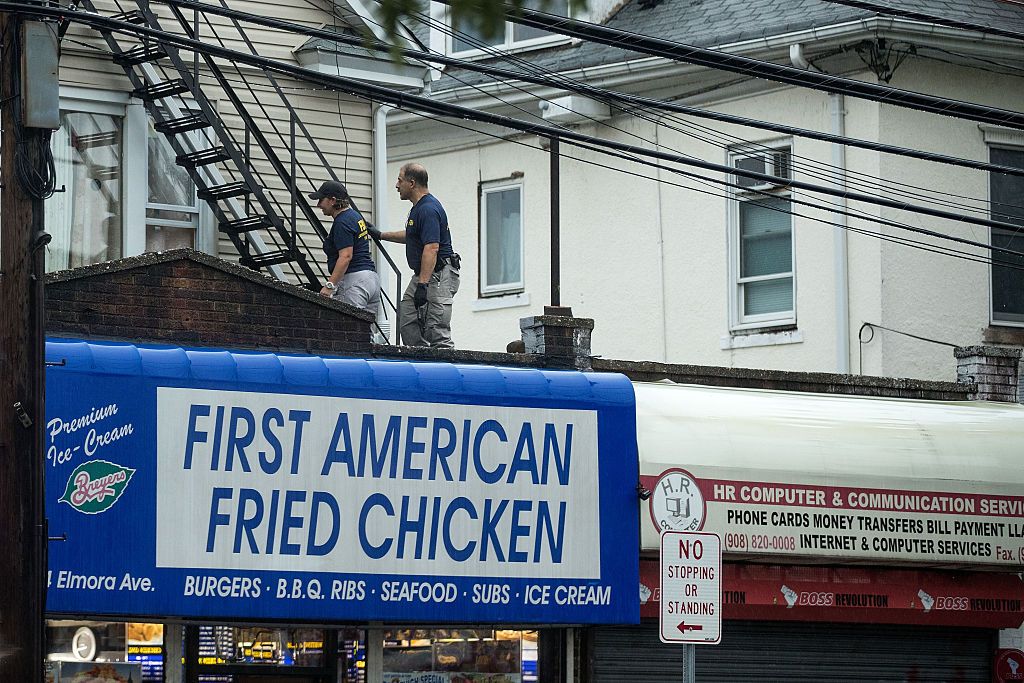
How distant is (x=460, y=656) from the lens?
1430cm

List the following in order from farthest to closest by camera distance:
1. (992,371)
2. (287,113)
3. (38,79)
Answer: (287,113)
(992,371)
(38,79)

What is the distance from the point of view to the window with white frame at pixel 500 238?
22812 millimetres

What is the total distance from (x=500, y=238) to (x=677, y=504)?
40.6 feet

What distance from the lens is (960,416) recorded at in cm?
1603

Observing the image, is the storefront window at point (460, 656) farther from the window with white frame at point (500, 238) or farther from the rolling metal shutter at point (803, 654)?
the window with white frame at point (500, 238)

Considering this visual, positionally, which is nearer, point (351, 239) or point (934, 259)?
point (351, 239)

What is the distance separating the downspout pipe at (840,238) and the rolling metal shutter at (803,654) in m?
4.35

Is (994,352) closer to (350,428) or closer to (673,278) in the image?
(673,278)

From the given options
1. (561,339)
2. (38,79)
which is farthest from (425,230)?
(38,79)

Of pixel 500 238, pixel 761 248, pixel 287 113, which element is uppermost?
pixel 287 113

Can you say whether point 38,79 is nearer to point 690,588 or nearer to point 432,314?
point 690,588

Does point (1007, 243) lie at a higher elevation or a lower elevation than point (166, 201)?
higher

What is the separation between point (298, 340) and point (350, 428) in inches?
37.6

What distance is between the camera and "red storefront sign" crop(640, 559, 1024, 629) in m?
14.8
